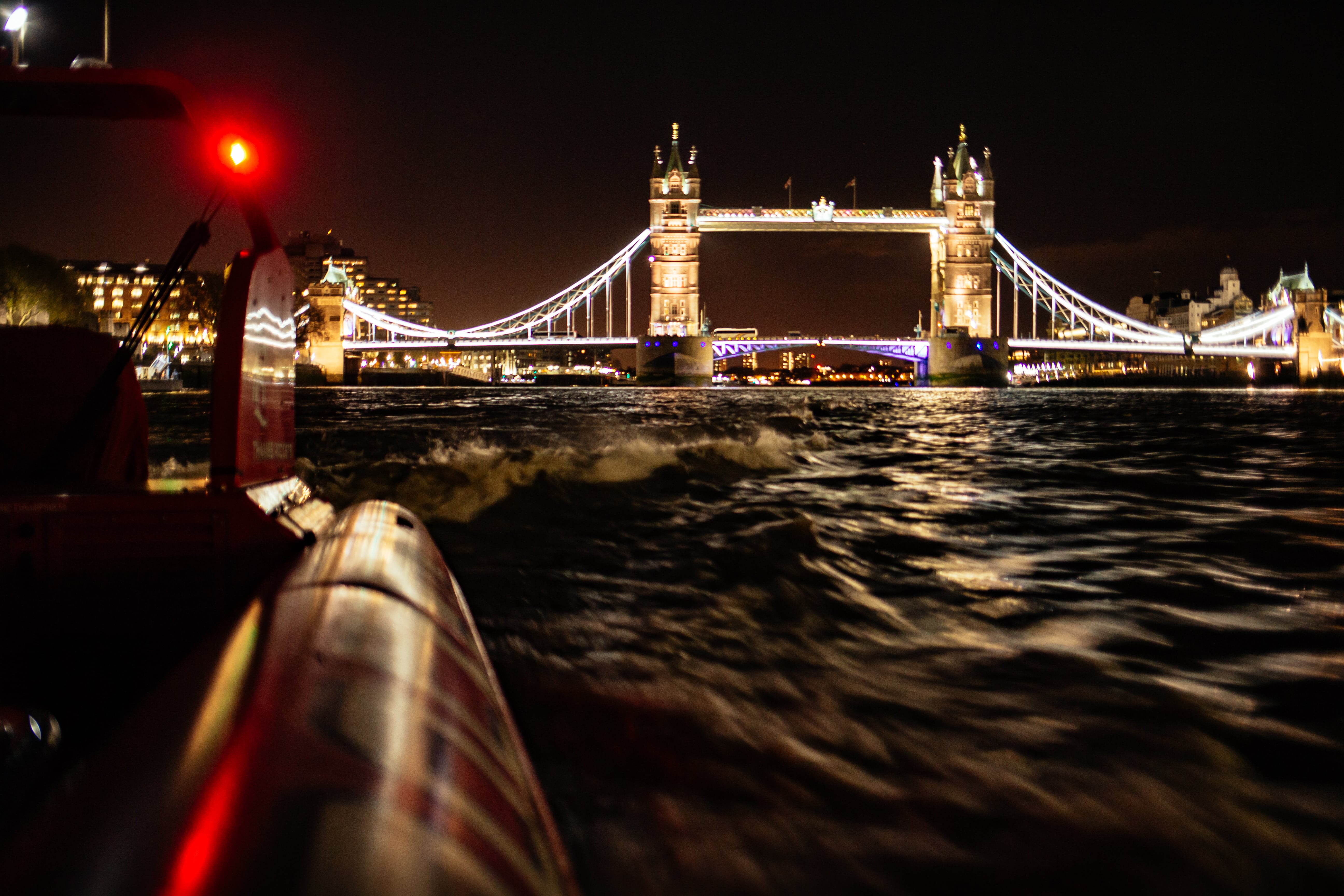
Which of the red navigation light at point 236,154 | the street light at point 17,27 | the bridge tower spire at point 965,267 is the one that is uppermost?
the bridge tower spire at point 965,267

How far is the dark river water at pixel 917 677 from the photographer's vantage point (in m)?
1.61

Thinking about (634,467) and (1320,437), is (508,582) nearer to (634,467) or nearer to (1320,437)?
(634,467)

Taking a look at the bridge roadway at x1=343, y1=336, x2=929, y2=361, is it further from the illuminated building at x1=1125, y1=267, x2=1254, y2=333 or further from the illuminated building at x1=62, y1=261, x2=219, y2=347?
the illuminated building at x1=1125, y1=267, x2=1254, y2=333

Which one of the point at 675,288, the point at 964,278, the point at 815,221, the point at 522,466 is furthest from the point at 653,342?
the point at 522,466

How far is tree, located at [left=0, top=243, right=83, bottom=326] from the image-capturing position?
33625mm

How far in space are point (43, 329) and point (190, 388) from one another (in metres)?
56.9

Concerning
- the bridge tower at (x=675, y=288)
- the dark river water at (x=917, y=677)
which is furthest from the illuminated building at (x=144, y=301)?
the bridge tower at (x=675, y=288)

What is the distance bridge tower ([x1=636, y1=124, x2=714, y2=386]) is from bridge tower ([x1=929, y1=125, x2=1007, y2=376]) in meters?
23.1

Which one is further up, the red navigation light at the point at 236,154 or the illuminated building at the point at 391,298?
the illuminated building at the point at 391,298

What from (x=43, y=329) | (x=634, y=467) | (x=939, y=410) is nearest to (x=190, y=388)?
(x=939, y=410)

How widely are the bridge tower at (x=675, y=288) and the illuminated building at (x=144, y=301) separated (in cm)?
3695

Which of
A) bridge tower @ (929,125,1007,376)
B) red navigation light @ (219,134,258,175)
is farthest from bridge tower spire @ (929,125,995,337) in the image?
red navigation light @ (219,134,258,175)

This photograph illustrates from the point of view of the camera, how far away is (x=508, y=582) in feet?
12.5

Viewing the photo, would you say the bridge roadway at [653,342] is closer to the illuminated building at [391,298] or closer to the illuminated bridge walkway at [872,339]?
the illuminated bridge walkway at [872,339]
